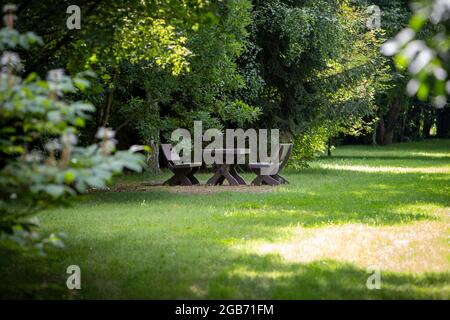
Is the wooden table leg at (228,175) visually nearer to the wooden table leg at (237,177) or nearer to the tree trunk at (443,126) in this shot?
the wooden table leg at (237,177)

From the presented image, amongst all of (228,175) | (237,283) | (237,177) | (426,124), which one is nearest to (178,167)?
(228,175)

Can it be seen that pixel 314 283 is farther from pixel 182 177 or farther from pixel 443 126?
pixel 443 126

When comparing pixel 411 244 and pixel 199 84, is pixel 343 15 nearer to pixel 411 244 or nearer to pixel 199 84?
pixel 199 84

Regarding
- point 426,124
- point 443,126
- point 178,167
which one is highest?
point 426,124

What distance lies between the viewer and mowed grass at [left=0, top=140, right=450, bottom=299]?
654 centimetres

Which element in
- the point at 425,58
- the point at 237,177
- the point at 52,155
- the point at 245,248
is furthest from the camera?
the point at 237,177

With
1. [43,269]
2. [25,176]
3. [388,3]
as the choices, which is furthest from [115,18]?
[388,3]

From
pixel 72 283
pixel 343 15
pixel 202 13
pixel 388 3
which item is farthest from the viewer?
pixel 388 3

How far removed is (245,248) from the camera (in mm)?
8578

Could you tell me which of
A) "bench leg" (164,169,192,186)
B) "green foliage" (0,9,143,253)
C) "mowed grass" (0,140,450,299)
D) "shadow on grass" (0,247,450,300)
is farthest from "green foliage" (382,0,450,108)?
"bench leg" (164,169,192,186)

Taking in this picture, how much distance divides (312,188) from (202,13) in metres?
9.39

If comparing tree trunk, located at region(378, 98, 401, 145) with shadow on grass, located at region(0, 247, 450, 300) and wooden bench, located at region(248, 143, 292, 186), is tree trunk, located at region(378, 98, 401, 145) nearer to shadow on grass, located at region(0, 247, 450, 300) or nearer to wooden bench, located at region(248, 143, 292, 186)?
wooden bench, located at region(248, 143, 292, 186)

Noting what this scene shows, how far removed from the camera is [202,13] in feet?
28.5

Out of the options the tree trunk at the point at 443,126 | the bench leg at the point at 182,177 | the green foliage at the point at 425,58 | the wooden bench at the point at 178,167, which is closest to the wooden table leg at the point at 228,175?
the wooden bench at the point at 178,167
